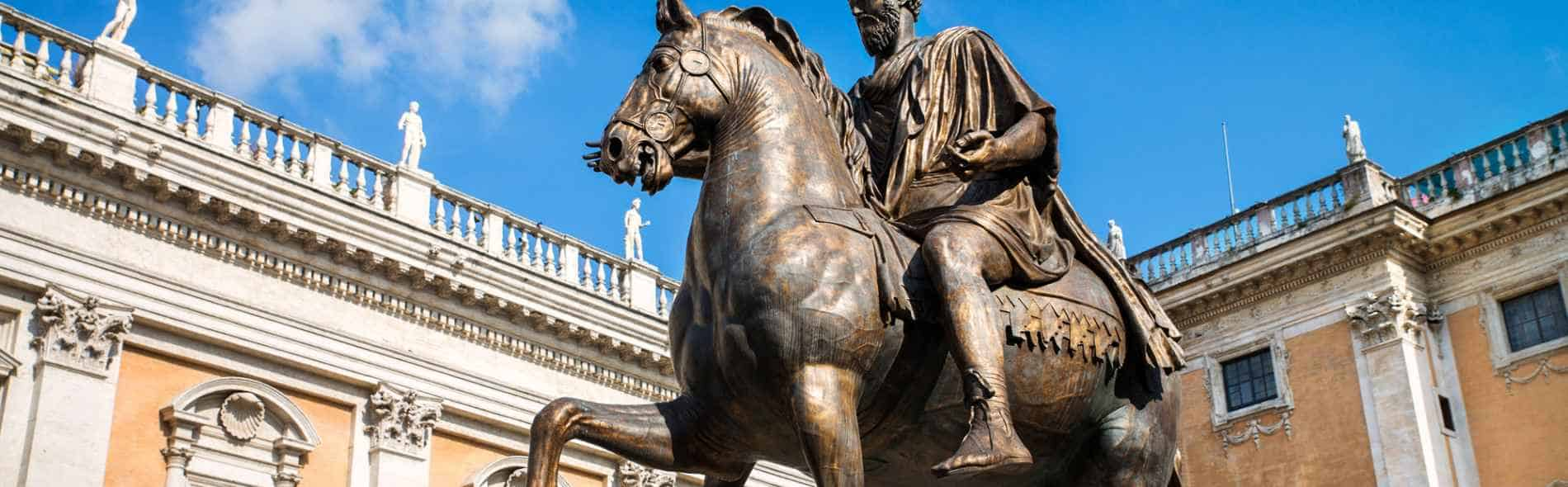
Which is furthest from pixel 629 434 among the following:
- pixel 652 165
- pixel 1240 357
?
pixel 1240 357

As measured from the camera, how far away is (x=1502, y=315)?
2338cm

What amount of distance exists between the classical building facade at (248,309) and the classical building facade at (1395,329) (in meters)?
10.1

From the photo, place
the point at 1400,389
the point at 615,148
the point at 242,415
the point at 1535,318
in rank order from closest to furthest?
the point at 615,148
the point at 242,415
the point at 1535,318
the point at 1400,389

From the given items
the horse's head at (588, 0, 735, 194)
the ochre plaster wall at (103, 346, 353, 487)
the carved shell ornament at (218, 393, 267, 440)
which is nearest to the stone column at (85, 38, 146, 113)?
the ochre plaster wall at (103, 346, 353, 487)

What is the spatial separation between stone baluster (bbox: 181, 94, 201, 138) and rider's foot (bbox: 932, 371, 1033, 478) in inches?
571

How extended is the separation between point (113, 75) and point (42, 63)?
75 centimetres

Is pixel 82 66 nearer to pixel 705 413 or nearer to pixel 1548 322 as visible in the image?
pixel 705 413

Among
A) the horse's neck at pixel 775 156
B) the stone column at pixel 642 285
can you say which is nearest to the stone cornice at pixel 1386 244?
the stone column at pixel 642 285

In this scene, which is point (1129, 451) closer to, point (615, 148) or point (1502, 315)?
point (615, 148)

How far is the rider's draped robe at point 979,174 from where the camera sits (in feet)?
14.7

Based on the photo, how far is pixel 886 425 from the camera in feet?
13.9

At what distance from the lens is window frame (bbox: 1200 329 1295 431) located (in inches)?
980

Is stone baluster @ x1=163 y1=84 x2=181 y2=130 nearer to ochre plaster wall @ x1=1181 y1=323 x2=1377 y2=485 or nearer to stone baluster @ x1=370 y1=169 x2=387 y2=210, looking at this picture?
stone baluster @ x1=370 y1=169 x2=387 y2=210

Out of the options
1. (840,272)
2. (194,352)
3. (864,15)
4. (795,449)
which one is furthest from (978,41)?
(194,352)
